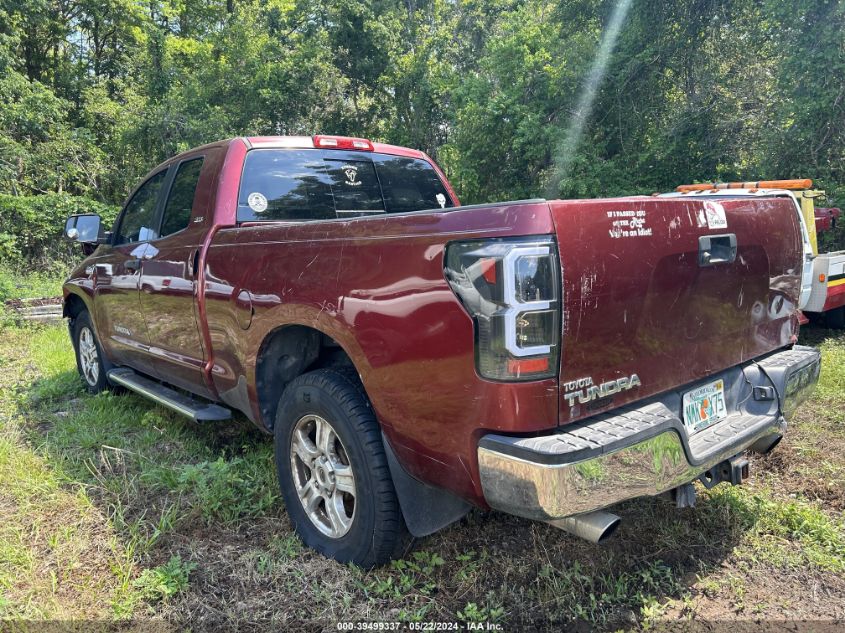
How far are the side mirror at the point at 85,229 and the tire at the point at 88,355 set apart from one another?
30.8 inches

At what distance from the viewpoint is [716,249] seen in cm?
230

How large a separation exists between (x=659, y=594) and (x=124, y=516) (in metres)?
2.64

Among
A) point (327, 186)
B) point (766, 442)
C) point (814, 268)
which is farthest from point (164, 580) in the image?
point (814, 268)

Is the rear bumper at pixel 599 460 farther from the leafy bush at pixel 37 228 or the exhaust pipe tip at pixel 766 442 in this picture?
the leafy bush at pixel 37 228

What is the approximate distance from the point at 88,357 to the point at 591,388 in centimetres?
491

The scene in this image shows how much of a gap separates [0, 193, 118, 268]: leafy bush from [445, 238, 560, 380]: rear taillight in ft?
48.2

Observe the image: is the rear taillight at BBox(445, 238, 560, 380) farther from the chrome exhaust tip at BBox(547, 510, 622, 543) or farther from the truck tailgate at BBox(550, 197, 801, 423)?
the chrome exhaust tip at BBox(547, 510, 622, 543)

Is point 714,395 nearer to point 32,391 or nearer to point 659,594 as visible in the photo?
point 659,594

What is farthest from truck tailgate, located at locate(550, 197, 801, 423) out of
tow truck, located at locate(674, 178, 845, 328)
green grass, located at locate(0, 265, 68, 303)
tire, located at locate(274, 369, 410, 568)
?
green grass, located at locate(0, 265, 68, 303)

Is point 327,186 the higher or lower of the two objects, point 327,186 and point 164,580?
the higher

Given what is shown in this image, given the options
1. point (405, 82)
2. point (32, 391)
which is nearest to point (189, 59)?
point (405, 82)

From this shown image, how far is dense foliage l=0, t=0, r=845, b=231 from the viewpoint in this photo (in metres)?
10.4

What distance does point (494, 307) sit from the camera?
179cm

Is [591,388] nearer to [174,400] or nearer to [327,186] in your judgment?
[327,186]
